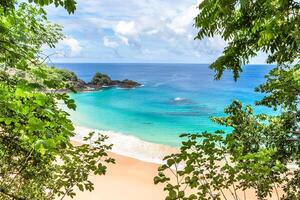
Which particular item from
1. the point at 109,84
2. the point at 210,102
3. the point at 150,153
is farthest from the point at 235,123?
the point at 109,84

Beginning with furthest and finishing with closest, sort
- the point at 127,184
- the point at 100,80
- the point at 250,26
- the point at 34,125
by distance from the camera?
the point at 100,80, the point at 127,184, the point at 250,26, the point at 34,125

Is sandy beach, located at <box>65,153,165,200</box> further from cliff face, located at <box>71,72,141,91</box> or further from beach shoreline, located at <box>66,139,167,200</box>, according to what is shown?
cliff face, located at <box>71,72,141,91</box>

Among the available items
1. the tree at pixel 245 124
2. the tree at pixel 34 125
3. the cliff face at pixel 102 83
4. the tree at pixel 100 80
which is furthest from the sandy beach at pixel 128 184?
the tree at pixel 100 80

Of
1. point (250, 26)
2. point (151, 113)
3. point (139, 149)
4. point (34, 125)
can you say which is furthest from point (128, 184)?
point (151, 113)

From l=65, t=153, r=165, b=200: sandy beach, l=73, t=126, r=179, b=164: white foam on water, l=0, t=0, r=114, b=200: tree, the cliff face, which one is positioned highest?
the cliff face

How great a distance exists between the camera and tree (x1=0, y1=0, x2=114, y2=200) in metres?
2.71

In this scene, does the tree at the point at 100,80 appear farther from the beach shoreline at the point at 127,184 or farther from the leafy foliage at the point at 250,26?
the leafy foliage at the point at 250,26

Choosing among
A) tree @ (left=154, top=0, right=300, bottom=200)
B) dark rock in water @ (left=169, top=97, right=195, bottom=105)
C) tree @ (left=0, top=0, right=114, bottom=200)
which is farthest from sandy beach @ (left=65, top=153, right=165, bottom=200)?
dark rock in water @ (left=169, top=97, right=195, bottom=105)

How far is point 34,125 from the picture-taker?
2.51m

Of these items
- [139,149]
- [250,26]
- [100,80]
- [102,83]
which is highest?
[100,80]

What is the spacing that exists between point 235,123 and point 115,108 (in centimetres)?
4297

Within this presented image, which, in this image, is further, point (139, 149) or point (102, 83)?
point (102, 83)

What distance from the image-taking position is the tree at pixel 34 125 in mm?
2713

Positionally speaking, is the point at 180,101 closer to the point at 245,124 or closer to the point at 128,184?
the point at 128,184
